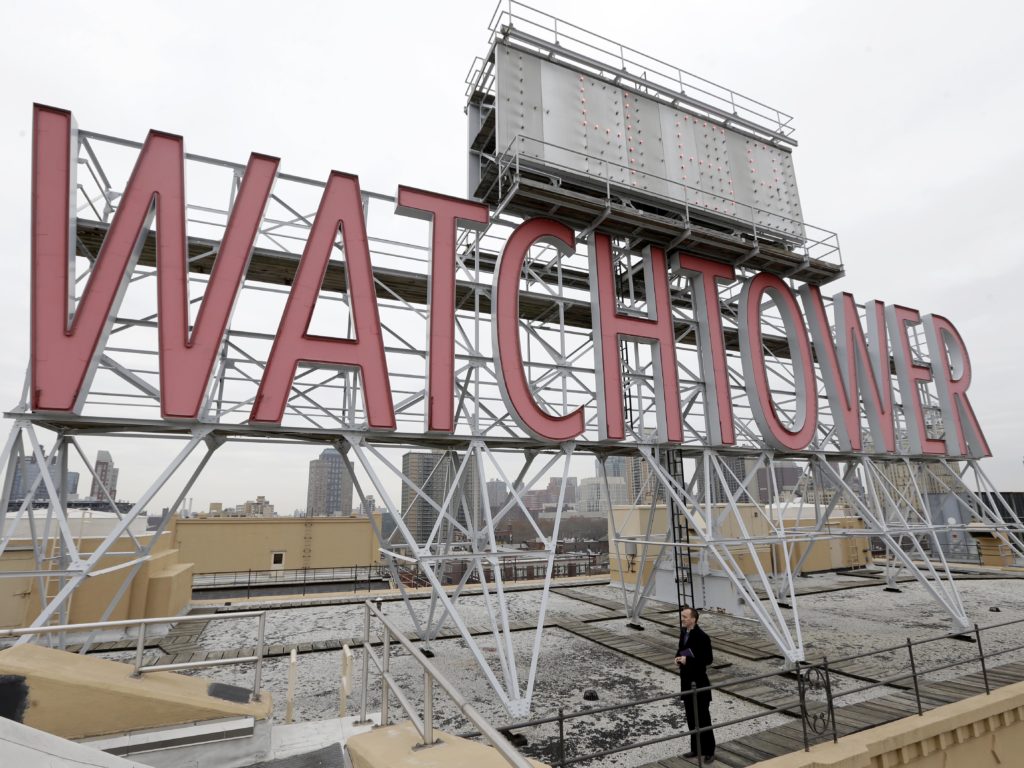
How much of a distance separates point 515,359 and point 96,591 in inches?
515

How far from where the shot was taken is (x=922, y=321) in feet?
63.7

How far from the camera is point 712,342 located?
14914mm

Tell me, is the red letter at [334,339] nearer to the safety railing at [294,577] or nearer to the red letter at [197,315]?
the red letter at [197,315]

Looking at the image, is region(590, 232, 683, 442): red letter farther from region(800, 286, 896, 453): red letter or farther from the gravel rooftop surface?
region(800, 286, 896, 453): red letter

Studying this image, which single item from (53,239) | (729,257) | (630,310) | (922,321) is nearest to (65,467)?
(53,239)

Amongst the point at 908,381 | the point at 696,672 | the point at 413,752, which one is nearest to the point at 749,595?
the point at 696,672

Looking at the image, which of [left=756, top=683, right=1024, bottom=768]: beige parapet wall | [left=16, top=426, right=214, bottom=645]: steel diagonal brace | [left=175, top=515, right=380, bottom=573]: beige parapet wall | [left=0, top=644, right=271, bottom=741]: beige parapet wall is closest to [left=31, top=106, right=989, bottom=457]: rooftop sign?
[left=16, top=426, right=214, bottom=645]: steel diagonal brace

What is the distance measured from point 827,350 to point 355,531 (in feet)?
75.2

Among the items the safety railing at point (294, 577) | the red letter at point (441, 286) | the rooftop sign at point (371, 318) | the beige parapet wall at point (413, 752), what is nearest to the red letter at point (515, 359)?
the rooftop sign at point (371, 318)

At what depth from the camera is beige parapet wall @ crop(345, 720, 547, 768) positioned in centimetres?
441

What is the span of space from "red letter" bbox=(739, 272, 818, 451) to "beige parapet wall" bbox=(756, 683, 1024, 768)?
262 inches

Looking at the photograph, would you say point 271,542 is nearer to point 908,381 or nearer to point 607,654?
point 607,654

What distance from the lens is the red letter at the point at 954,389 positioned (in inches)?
746

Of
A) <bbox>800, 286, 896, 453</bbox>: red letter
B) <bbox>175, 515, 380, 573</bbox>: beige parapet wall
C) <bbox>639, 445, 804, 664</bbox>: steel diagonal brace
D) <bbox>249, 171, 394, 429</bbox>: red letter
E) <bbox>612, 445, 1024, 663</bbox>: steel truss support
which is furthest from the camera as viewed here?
<bbox>175, 515, 380, 573</bbox>: beige parapet wall
